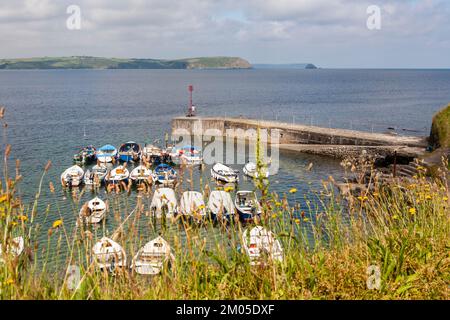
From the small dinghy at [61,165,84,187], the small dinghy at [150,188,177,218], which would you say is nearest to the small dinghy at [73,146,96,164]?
the small dinghy at [61,165,84,187]

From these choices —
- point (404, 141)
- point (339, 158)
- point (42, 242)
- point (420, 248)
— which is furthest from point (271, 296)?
point (404, 141)

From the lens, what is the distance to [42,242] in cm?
2120

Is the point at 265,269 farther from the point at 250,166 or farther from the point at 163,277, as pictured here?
the point at 250,166

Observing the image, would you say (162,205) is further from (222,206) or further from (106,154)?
(106,154)

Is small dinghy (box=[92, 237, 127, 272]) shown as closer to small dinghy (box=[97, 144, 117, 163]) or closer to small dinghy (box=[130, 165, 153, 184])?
small dinghy (box=[130, 165, 153, 184])

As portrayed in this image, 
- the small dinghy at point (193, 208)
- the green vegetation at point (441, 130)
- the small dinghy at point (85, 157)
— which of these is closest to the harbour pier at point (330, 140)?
the green vegetation at point (441, 130)

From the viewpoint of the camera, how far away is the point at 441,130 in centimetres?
4384

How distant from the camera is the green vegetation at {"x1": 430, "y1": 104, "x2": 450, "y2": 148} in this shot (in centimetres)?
4275

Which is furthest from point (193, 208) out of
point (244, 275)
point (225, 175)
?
point (225, 175)

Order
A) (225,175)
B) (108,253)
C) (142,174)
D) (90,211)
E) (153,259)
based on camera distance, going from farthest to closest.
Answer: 1. (225,175)
2. (90,211)
3. (153,259)
4. (108,253)
5. (142,174)

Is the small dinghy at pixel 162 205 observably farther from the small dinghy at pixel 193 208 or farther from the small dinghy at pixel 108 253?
the small dinghy at pixel 108 253

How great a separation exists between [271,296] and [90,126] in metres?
68.7

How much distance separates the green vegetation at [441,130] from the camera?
42.8 m

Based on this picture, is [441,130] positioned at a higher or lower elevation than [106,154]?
higher
